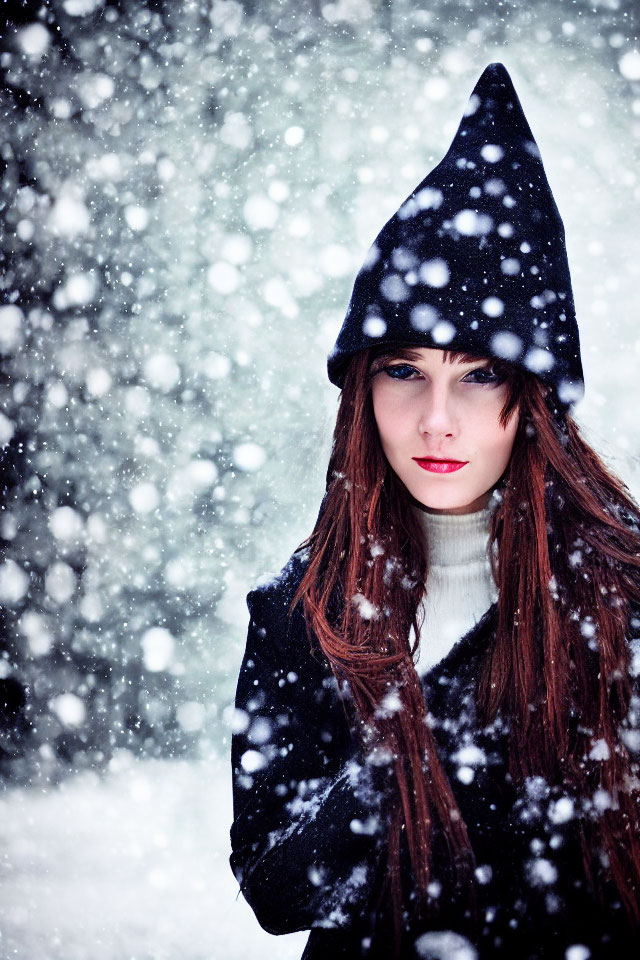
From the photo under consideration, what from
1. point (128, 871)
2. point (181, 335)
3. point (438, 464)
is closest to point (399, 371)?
point (438, 464)

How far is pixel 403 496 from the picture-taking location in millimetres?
1498

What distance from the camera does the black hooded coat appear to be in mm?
1179

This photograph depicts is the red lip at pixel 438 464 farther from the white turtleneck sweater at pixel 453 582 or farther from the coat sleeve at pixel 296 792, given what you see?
the coat sleeve at pixel 296 792

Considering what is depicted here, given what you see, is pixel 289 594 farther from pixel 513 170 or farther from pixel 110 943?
pixel 110 943

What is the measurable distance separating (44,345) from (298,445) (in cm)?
99

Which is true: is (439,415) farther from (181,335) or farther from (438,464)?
(181,335)

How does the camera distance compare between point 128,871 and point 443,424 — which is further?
point 128,871

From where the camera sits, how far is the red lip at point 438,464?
133 centimetres

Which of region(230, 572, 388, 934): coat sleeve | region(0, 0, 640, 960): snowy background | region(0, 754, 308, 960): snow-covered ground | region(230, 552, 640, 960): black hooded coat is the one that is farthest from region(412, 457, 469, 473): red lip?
region(0, 754, 308, 960): snow-covered ground

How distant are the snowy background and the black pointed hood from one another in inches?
40.8

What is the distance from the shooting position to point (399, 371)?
1.37m

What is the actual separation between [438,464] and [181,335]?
170 cm

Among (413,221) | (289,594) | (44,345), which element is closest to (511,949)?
(289,594)

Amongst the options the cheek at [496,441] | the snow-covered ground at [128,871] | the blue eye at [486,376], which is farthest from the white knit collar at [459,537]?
the snow-covered ground at [128,871]
